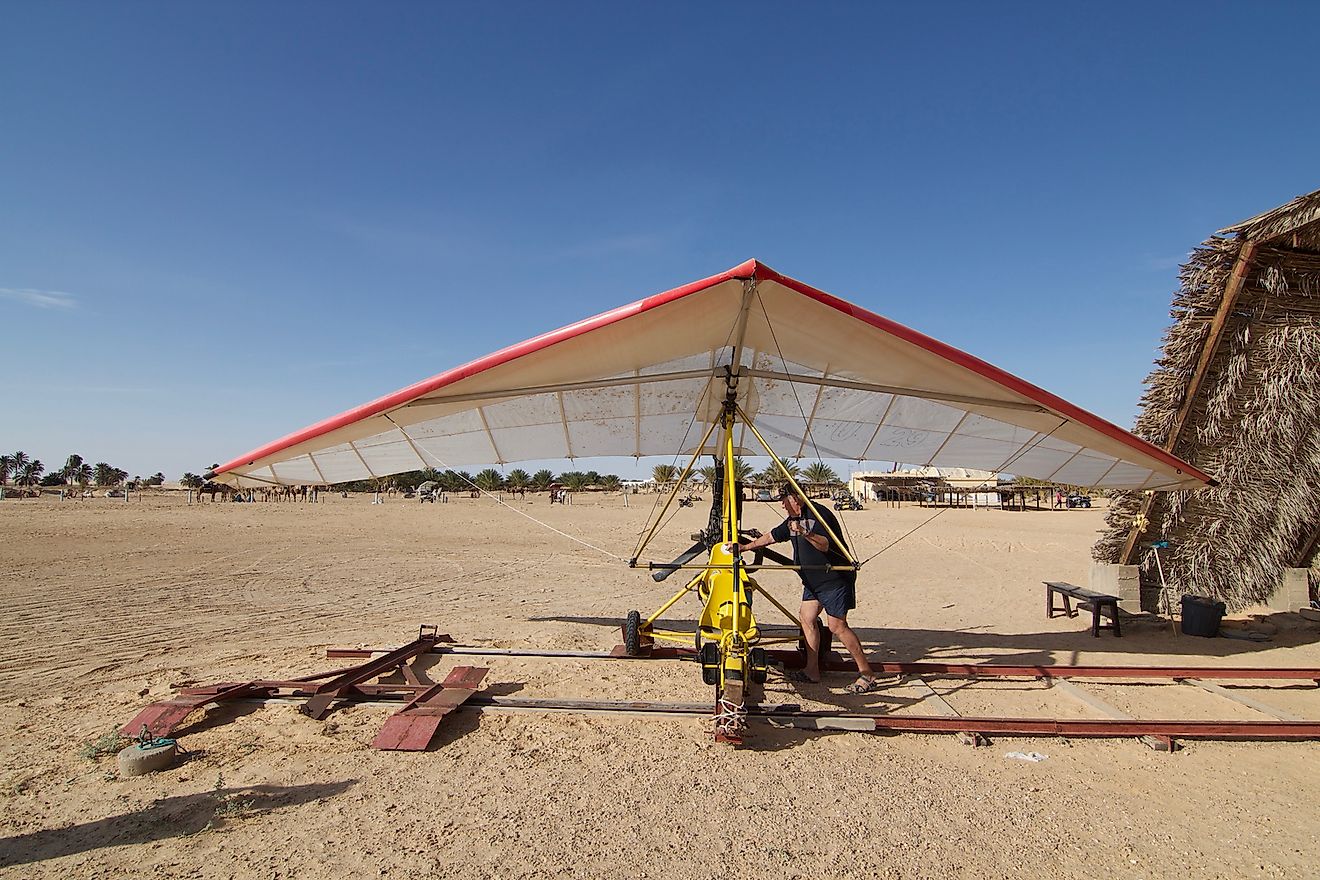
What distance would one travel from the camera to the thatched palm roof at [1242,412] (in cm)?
750

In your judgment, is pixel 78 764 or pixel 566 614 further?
pixel 566 614

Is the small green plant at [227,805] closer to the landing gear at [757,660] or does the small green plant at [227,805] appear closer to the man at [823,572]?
the landing gear at [757,660]

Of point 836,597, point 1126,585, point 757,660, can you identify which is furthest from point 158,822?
point 1126,585

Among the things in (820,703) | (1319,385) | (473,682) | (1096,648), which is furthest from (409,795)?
(1319,385)

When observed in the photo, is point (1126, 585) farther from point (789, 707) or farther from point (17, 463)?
point (17, 463)

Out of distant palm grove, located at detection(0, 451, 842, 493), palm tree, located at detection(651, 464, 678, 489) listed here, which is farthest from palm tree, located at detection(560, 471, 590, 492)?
palm tree, located at detection(651, 464, 678, 489)

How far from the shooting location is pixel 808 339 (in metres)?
5.50

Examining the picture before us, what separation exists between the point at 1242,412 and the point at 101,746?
12.5 metres

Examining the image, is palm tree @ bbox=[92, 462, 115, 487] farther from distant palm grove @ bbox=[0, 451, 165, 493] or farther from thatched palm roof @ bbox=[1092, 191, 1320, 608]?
thatched palm roof @ bbox=[1092, 191, 1320, 608]

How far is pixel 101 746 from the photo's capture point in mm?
4332

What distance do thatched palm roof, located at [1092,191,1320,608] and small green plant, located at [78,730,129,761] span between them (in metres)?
11.8

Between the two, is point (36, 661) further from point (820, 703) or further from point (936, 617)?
point (936, 617)

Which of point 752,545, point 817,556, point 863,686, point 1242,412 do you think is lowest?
point 863,686

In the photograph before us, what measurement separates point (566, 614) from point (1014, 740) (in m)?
6.49
